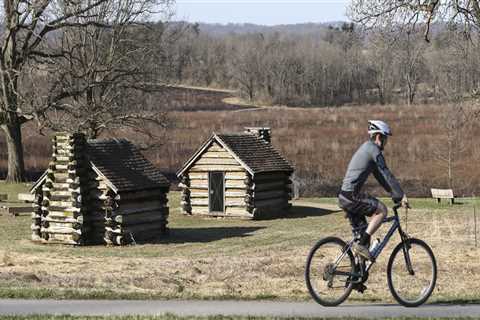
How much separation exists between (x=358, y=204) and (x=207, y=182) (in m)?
25.5

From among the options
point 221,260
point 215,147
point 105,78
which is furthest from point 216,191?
point 221,260

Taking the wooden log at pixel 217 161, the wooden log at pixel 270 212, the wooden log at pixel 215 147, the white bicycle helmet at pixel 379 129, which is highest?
the white bicycle helmet at pixel 379 129

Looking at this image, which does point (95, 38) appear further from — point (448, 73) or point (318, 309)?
point (318, 309)

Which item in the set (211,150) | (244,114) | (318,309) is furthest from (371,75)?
(318,309)

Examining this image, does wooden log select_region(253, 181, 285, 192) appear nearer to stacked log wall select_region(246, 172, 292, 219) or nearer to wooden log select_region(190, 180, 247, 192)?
stacked log wall select_region(246, 172, 292, 219)

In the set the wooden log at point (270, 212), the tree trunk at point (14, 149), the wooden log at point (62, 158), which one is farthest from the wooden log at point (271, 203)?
the tree trunk at point (14, 149)

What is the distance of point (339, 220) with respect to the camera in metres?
32.6

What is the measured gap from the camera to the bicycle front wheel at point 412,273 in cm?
1141

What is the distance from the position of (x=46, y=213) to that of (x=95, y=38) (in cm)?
2145

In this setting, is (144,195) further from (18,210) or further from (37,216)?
(18,210)

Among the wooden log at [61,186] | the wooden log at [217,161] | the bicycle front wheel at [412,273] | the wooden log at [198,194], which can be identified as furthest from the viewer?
the wooden log at [198,194]

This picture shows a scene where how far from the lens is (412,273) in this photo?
1162 cm

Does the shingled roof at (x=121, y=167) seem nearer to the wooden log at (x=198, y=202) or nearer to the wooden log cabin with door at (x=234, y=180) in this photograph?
the wooden log cabin with door at (x=234, y=180)

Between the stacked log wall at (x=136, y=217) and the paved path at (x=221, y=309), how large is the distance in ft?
49.6
